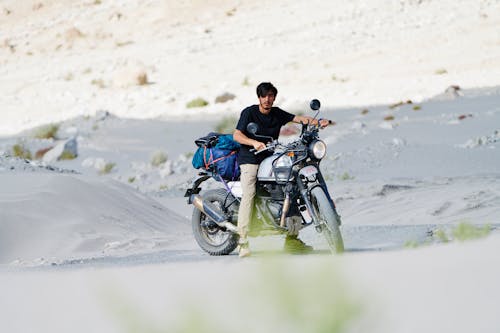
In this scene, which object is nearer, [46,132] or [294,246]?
[294,246]

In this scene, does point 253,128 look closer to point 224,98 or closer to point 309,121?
point 309,121

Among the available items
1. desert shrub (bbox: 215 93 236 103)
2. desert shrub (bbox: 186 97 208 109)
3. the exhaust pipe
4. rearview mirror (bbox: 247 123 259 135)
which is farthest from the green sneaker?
desert shrub (bbox: 215 93 236 103)

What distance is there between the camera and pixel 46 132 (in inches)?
1070

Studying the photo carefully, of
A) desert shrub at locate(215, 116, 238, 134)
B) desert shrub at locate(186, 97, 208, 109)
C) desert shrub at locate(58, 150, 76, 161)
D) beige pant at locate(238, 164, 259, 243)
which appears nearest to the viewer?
beige pant at locate(238, 164, 259, 243)

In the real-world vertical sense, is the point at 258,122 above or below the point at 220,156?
above

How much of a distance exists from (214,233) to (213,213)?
0.30 meters

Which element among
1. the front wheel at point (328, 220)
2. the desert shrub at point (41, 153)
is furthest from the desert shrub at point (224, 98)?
the front wheel at point (328, 220)

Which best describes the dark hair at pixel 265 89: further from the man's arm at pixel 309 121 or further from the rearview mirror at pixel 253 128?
the rearview mirror at pixel 253 128

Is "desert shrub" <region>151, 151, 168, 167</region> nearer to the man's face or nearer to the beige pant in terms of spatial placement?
the beige pant

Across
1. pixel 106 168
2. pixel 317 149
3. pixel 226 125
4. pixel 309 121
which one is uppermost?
pixel 309 121

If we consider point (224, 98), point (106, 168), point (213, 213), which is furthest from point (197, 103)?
point (213, 213)

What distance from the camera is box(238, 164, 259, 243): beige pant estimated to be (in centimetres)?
789

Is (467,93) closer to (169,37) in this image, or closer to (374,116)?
(374,116)

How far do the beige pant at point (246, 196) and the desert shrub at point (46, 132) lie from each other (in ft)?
64.9
